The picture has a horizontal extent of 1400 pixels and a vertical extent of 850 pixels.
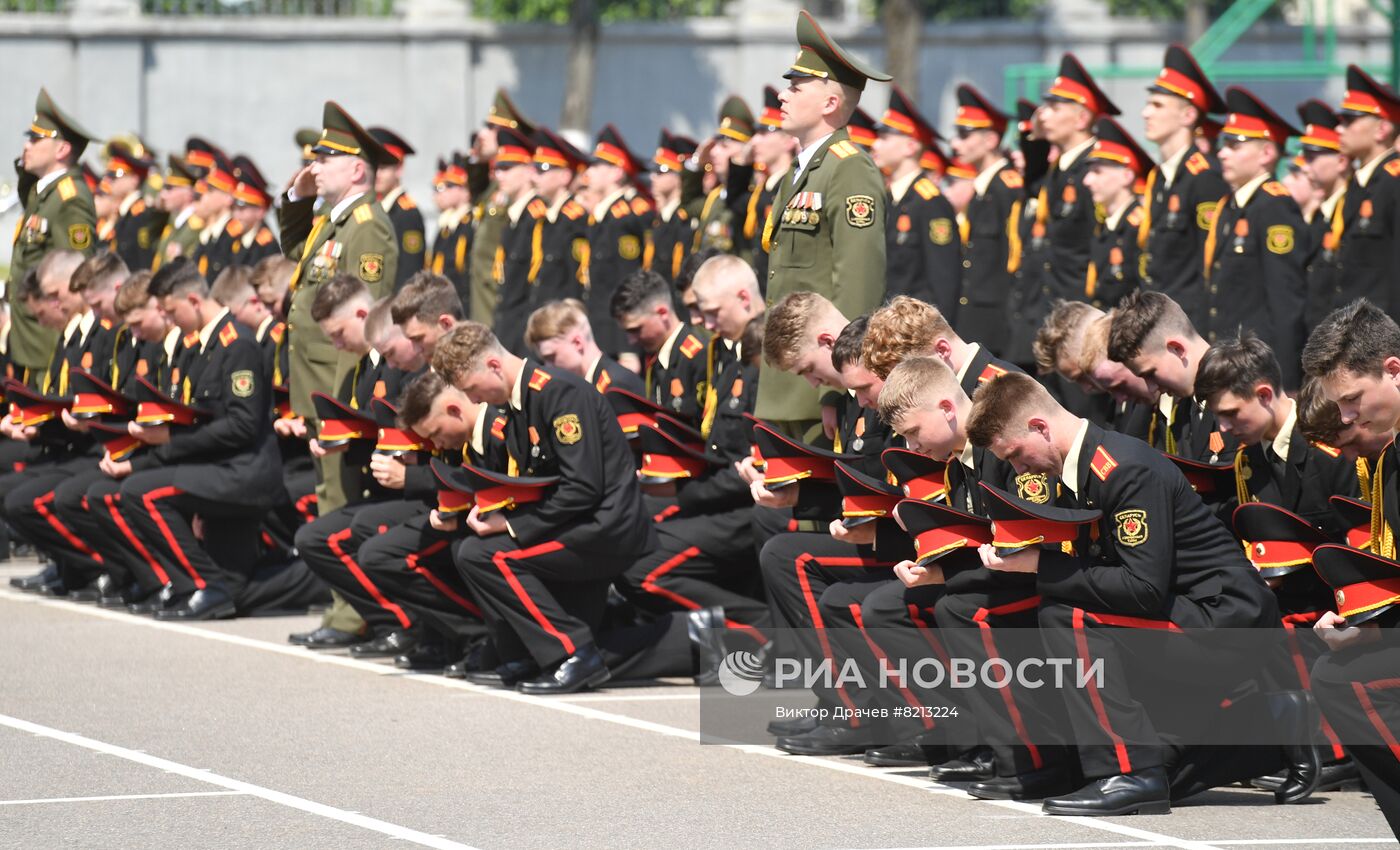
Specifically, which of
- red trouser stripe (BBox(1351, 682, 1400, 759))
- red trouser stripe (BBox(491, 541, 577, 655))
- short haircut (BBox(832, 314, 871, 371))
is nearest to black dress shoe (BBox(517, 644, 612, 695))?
red trouser stripe (BBox(491, 541, 577, 655))

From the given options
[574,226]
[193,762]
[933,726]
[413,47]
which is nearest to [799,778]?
[933,726]

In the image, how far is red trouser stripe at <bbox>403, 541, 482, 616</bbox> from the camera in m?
8.72

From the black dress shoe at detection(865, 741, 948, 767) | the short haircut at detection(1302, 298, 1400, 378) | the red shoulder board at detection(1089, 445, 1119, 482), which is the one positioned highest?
the short haircut at detection(1302, 298, 1400, 378)

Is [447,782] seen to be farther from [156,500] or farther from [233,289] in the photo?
[233,289]

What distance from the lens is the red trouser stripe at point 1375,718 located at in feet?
17.4

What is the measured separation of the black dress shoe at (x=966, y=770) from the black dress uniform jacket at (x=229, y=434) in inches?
180

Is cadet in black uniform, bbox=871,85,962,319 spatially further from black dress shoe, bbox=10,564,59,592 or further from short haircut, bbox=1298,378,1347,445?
short haircut, bbox=1298,378,1347,445

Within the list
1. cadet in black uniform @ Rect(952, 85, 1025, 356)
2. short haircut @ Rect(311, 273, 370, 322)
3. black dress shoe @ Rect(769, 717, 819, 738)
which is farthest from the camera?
cadet in black uniform @ Rect(952, 85, 1025, 356)

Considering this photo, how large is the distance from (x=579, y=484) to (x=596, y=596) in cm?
60

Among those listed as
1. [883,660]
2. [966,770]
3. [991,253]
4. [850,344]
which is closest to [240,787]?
[883,660]

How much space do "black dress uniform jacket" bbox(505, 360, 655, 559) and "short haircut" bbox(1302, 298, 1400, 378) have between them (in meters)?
3.23

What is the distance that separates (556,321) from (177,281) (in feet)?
7.82

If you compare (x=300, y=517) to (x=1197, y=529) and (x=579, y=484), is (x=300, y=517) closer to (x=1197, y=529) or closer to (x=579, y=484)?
(x=579, y=484)

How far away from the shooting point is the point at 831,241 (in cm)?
833
